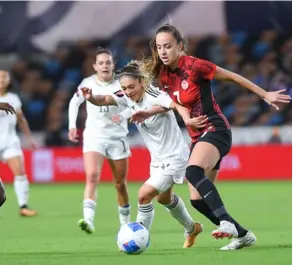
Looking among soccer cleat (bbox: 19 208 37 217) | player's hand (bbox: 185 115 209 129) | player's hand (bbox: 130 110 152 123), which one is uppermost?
player's hand (bbox: 130 110 152 123)

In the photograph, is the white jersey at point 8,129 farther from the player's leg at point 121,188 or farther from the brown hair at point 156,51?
the brown hair at point 156,51

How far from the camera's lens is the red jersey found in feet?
28.9

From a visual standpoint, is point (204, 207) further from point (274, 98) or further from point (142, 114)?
point (274, 98)

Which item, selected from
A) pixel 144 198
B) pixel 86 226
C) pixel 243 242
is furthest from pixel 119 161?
pixel 243 242

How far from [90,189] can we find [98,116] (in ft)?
3.39

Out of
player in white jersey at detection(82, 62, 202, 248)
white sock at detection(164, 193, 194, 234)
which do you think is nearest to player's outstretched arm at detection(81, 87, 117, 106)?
player in white jersey at detection(82, 62, 202, 248)

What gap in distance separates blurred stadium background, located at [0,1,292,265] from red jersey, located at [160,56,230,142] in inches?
360

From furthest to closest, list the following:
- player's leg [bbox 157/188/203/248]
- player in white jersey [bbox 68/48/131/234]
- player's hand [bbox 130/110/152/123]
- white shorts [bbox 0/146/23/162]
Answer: white shorts [bbox 0/146/23/162] < player in white jersey [bbox 68/48/131/234] < player's leg [bbox 157/188/203/248] < player's hand [bbox 130/110/152/123]

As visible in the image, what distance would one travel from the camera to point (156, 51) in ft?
29.5

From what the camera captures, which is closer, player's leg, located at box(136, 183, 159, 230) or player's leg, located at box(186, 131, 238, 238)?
player's leg, located at box(186, 131, 238, 238)

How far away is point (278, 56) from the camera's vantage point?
83.4 ft

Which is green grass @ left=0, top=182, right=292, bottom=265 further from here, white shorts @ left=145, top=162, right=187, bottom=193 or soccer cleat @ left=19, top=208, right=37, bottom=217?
white shorts @ left=145, top=162, right=187, bottom=193

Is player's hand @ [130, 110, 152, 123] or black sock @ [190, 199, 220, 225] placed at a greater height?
player's hand @ [130, 110, 152, 123]

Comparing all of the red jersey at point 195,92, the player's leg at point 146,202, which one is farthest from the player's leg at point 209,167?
the player's leg at point 146,202
